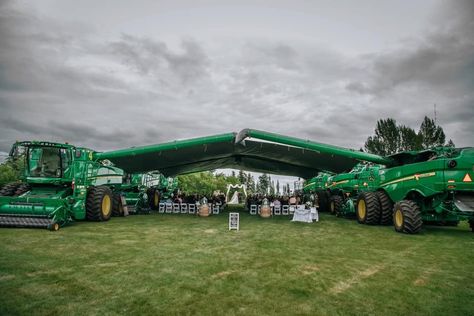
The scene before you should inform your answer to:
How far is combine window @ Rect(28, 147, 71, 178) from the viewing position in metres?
10.5

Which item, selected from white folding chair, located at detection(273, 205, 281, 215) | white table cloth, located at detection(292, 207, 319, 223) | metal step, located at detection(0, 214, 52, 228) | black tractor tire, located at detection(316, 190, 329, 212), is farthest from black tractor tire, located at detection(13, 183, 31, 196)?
black tractor tire, located at detection(316, 190, 329, 212)

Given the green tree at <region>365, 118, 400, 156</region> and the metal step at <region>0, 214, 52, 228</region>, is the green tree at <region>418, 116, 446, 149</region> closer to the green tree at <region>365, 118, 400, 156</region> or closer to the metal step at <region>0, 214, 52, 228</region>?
the green tree at <region>365, 118, 400, 156</region>

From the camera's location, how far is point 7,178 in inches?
1539

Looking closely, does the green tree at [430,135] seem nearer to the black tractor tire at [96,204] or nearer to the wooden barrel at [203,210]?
the wooden barrel at [203,210]

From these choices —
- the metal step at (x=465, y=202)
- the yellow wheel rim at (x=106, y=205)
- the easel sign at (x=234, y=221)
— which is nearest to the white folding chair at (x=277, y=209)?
the easel sign at (x=234, y=221)

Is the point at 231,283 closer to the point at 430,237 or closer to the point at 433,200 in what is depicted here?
the point at 430,237

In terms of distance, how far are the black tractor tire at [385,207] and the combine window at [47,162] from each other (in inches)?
468

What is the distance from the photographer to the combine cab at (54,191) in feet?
29.9

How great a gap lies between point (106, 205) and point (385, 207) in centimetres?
1105

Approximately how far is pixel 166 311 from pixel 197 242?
406cm

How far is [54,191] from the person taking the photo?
10742mm

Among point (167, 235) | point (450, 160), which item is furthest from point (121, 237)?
point (450, 160)

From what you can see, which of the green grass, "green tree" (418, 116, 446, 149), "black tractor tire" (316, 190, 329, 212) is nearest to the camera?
the green grass

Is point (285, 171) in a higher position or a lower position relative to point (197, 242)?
higher
